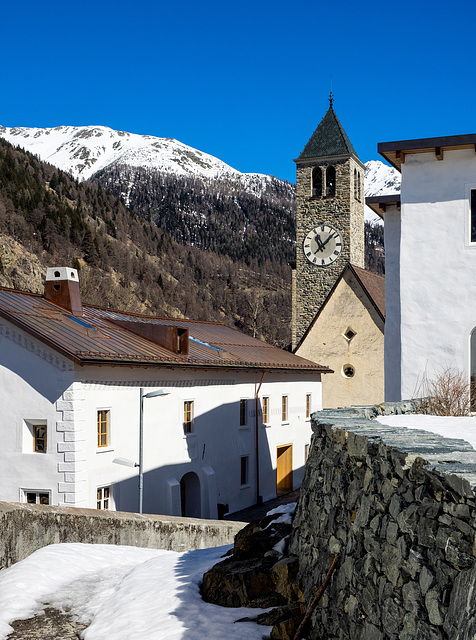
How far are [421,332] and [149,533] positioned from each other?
7595 mm

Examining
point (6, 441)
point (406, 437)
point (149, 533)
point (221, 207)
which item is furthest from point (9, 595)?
point (221, 207)

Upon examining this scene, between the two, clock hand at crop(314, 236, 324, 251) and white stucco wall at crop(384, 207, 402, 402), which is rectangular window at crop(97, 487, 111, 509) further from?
clock hand at crop(314, 236, 324, 251)

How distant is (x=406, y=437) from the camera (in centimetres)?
641

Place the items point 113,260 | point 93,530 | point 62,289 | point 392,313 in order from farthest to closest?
point 113,260 → point 62,289 → point 392,313 → point 93,530

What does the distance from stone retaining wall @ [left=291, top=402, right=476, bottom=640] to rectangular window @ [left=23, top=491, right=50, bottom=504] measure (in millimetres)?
13333

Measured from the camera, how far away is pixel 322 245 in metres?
50.0

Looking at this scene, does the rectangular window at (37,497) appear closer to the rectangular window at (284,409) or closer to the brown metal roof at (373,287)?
the rectangular window at (284,409)

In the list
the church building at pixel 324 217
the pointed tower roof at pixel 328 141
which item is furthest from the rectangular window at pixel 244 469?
the pointed tower roof at pixel 328 141

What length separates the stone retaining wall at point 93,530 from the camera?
13.4 m

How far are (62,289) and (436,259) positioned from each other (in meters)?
13.6

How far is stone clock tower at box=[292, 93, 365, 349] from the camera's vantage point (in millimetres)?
49219

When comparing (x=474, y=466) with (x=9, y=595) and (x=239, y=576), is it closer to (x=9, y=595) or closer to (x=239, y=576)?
(x=239, y=576)

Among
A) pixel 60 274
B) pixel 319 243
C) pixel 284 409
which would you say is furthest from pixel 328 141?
pixel 60 274

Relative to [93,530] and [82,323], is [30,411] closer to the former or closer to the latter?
[82,323]
